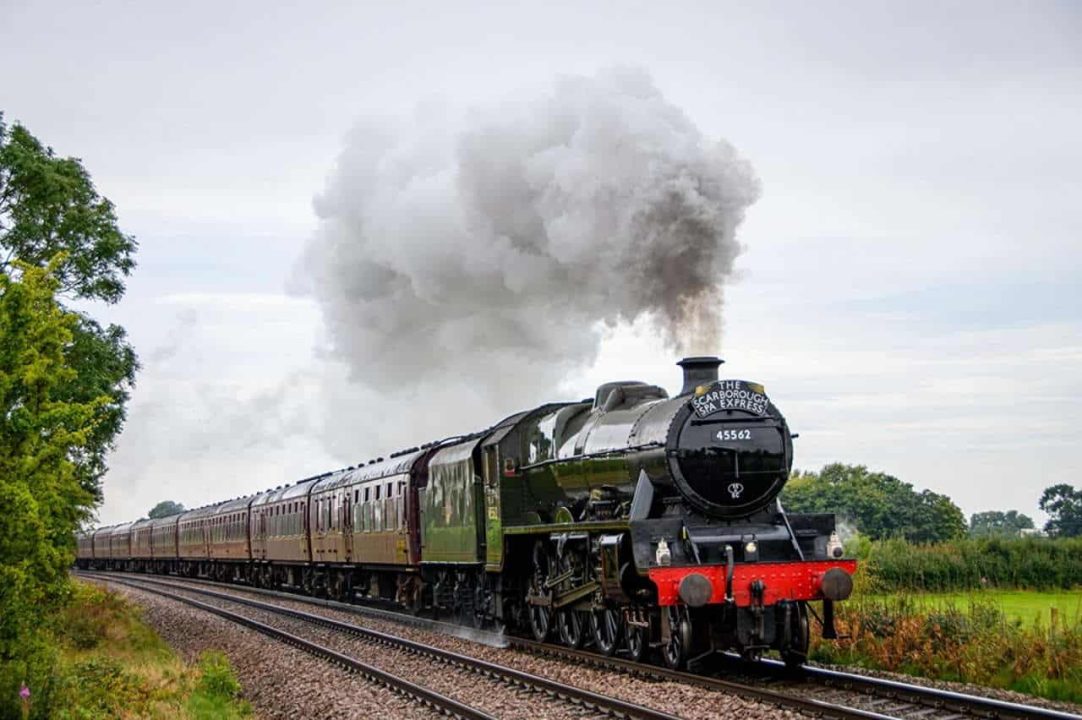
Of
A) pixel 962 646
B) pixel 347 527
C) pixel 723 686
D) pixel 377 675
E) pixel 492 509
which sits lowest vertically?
pixel 377 675

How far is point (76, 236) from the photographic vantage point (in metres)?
26.7

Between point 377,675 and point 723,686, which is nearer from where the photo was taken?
point 723,686

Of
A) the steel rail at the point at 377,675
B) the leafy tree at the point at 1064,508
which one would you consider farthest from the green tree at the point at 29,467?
the leafy tree at the point at 1064,508

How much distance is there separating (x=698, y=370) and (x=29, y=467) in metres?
7.45

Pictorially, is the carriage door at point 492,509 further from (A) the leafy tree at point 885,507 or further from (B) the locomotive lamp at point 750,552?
(A) the leafy tree at point 885,507

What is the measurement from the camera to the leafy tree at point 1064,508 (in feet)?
251

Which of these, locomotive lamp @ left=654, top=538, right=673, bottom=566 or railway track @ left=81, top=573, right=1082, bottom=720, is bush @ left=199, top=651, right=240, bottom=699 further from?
locomotive lamp @ left=654, top=538, right=673, bottom=566

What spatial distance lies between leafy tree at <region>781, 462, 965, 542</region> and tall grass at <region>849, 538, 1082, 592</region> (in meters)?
26.5

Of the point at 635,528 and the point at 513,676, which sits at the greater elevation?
the point at 635,528

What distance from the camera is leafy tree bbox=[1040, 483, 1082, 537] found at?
76.6m

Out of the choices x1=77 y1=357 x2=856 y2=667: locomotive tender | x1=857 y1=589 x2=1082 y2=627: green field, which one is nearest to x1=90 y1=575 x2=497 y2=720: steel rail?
x1=77 y1=357 x2=856 y2=667: locomotive tender

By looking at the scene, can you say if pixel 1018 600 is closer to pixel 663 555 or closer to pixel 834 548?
pixel 834 548

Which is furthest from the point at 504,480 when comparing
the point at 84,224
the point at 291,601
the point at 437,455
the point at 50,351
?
the point at 291,601

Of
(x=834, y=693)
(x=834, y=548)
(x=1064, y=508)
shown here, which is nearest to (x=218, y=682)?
(x=834, y=693)
